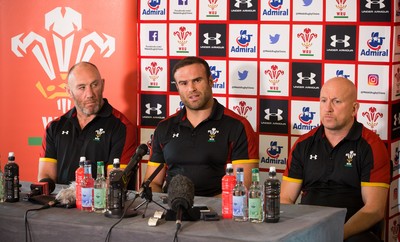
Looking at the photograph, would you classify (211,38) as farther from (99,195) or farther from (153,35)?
(99,195)

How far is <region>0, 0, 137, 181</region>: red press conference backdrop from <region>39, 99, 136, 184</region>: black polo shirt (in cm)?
77

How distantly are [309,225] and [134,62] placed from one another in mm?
2680

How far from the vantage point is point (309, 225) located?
314 cm

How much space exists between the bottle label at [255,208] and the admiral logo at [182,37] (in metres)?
2.26

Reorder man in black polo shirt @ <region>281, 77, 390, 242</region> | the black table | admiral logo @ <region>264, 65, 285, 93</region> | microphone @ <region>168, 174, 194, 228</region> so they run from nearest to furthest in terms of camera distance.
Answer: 1. the black table
2. microphone @ <region>168, 174, 194, 228</region>
3. man in black polo shirt @ <region>281, 77, 390, 242</region>
4. admiral logo @ <region>264, 65, 285, 93</region>

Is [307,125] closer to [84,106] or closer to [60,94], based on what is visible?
[84,106]

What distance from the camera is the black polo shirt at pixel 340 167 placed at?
13.3 feet

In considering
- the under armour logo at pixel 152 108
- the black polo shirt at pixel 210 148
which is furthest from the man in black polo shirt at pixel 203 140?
the under armour logo at pixel 152 108

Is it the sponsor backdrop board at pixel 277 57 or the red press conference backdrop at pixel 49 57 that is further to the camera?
the red press conference backdrop at pixel 49 57

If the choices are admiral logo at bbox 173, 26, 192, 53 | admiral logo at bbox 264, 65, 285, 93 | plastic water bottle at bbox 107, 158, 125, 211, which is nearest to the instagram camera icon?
admiral logo at bbox 264, 65, 285, 93

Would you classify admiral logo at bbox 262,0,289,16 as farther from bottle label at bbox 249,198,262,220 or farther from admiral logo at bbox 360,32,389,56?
bottle label at bbox 249,198,262,220

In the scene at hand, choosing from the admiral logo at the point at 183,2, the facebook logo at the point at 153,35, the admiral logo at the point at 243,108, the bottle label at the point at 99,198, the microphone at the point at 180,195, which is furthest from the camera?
the facebook logo at the point at 153,35

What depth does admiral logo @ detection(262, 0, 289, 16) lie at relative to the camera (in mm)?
4957

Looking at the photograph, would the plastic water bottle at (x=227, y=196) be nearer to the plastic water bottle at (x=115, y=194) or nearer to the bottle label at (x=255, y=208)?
the bottle label at (x=255, y=208)
